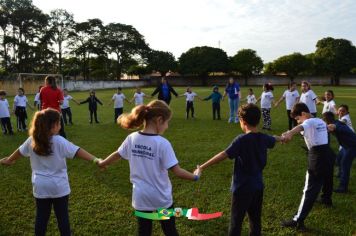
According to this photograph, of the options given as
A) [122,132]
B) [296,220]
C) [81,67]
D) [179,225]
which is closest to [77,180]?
[179,225]

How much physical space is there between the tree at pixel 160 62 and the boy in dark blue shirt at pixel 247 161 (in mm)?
84850

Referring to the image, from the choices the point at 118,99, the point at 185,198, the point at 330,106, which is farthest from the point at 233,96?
the point at 185,198

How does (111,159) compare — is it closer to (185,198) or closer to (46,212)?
(46,212)

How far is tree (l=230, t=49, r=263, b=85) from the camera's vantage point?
8581 cm

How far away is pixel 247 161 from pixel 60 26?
75.8 meters

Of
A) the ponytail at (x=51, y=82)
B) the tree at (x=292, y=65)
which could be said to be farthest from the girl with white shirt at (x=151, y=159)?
the tree at (x=292, y=65)

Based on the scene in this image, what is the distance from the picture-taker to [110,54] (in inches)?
3327

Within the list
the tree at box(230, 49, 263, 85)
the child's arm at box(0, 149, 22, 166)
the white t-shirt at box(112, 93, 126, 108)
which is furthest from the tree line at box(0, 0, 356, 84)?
the child's arm at box(0, 149, 22, 166)

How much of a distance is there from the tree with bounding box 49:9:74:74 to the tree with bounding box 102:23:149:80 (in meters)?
9.96

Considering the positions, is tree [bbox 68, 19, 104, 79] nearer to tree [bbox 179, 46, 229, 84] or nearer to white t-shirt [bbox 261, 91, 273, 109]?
tree [bbox 179, 46, 229, 84]

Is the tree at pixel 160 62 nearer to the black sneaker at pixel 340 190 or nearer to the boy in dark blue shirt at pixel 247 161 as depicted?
the black sneaker at pixel 340 190

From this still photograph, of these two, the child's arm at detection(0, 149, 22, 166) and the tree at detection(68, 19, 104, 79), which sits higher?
the tree at detection(68, 19, 104, 79)

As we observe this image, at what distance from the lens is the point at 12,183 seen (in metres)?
7.05

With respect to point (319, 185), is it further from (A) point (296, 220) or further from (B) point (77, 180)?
(B) point (77, 180)
